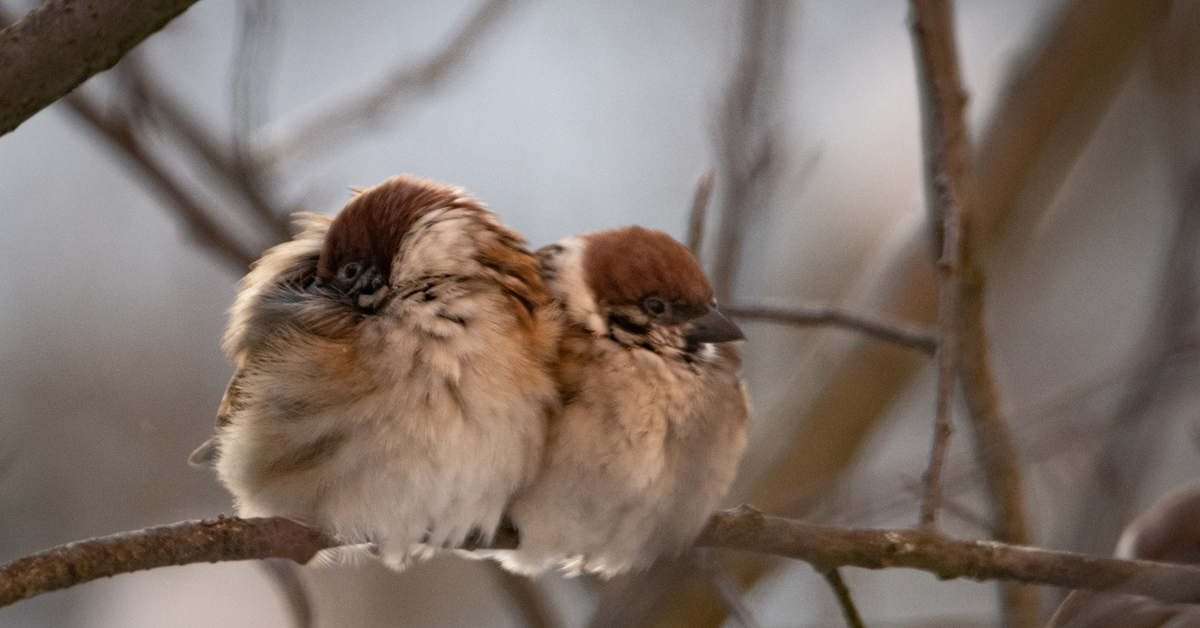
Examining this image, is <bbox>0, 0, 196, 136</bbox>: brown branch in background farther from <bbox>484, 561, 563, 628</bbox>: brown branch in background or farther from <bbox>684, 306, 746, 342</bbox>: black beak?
<bbox>484, 561, 563, 628</bbox>: brown branch in background

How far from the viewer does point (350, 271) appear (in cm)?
204

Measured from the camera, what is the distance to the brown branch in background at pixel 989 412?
242cm

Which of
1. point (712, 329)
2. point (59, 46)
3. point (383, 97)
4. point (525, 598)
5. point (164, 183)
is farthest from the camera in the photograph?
point (383, 97)

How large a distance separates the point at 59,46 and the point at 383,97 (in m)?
1.52

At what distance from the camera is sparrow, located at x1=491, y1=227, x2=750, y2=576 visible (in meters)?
1.96

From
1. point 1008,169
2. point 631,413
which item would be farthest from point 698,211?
point 1008,169

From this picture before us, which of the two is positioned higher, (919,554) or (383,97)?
(383,97)

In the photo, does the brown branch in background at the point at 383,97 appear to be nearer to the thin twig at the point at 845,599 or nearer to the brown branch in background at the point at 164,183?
the brown branch in background at the point at 164,183

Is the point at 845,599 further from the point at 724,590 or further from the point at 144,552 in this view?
the point at 144,552

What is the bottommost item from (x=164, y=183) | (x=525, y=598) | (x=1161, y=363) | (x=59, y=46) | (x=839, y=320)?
(x=525, y=598)

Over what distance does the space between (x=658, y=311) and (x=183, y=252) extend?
3362 millimetres

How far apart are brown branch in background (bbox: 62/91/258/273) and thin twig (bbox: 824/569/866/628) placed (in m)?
1.64

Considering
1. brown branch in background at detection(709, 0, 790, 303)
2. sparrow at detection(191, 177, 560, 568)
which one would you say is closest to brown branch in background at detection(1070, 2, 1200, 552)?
brown branch in background at detection(709, 0, 790, 303)

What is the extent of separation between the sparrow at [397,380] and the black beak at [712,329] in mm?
294
